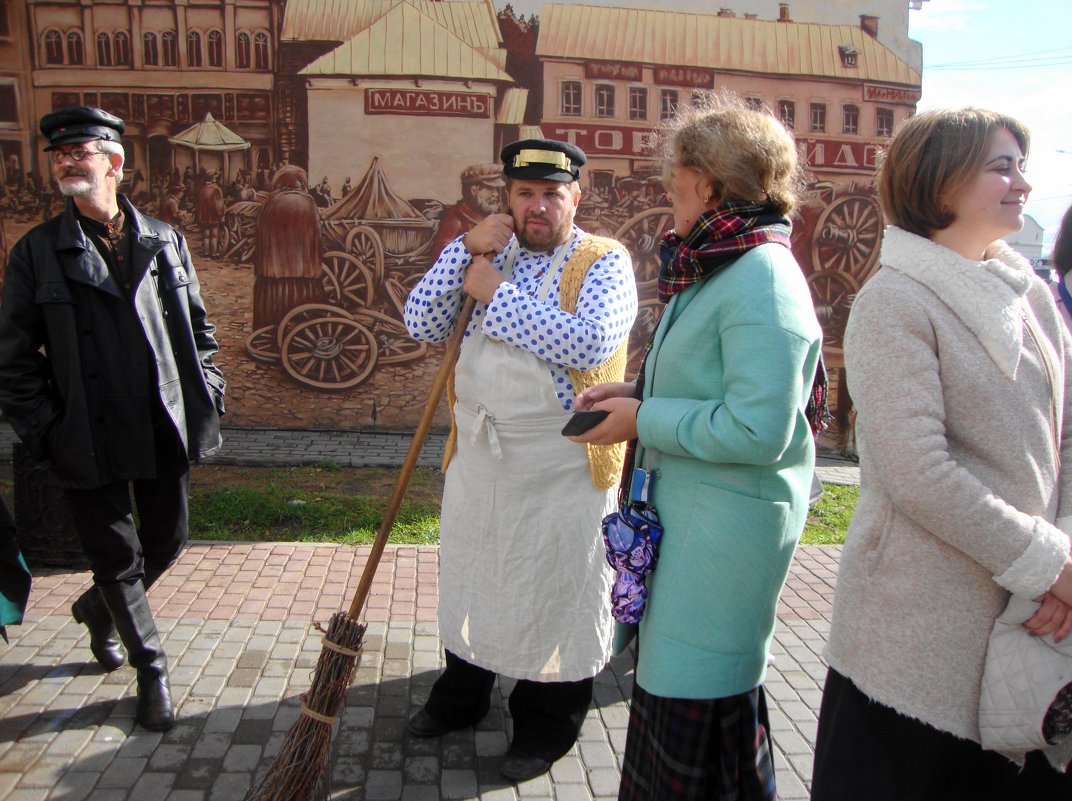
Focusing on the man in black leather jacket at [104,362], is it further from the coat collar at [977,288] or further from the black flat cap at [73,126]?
the coat collar at [977,288]

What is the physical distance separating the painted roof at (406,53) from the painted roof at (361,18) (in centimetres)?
5

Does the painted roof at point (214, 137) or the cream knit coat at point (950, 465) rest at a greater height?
the painted roof at point (214, 137)

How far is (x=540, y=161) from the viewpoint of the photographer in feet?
9.34

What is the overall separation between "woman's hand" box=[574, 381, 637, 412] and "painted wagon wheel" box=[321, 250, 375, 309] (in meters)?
5.80

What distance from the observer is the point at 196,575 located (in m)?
4.59

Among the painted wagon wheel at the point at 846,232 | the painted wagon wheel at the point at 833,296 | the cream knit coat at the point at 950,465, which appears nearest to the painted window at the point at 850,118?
the painted wagon wheel at the point at 846,232

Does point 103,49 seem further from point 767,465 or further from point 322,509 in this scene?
point 767,465

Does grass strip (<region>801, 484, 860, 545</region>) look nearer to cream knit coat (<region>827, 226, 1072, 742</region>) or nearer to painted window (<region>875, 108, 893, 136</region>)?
painted window (<region>875, 108, 893, 136</region>)

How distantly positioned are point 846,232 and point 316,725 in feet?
A: 23.6

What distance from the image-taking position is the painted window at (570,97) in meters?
7.88

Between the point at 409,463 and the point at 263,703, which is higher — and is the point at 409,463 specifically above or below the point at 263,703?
above

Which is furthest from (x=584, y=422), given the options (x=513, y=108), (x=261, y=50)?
(x=261, y=50)

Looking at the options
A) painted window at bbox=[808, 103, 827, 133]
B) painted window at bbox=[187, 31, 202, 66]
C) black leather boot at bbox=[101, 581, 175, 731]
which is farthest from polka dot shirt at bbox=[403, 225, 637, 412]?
painted window at bbox=[808, 103, 827, 133]

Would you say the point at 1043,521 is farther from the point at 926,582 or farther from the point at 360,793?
the point at 360,793
